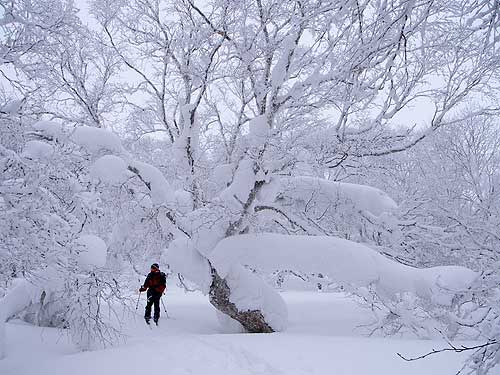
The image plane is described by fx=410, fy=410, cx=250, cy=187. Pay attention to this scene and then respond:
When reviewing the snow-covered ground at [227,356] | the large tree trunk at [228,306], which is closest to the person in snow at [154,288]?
the snow-covered ground at [227,356]

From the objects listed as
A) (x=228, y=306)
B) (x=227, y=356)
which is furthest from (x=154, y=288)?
(x=227, y=356)

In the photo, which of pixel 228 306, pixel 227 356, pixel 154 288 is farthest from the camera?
pixel 154 288

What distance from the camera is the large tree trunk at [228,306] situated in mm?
8391

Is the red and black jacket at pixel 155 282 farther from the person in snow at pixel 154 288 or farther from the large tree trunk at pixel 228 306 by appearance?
the large tree trunk at pixel 228 306

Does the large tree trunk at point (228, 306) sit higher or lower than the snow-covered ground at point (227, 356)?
higher

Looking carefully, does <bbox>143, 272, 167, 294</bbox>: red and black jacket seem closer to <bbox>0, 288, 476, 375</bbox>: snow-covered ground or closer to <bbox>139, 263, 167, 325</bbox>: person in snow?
<bbox>139, 263, 167, 325</bbox>: person in snow

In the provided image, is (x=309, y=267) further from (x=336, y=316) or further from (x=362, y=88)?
(x=362, y=88)

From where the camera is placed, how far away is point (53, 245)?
473cm

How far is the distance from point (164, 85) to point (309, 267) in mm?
6557

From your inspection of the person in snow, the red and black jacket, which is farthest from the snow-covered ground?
the red and black jacket

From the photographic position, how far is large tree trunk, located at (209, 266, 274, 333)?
8391 mm

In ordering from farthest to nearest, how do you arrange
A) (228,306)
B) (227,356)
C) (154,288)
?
(154,288)
(228,306)
(227,356)

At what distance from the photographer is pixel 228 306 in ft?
27.9

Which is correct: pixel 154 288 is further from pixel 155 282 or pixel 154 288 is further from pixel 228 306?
pixel 228 306
